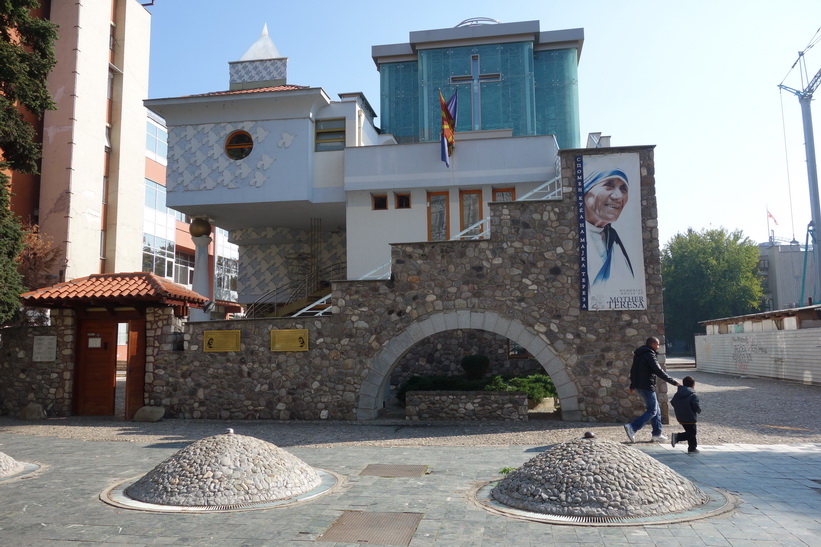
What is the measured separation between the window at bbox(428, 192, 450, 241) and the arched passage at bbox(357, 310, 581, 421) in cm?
424

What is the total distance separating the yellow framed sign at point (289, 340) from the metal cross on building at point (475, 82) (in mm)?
14533

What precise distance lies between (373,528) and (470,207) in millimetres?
12348

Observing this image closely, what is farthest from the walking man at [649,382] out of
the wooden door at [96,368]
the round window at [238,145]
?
the round window at [238,145]

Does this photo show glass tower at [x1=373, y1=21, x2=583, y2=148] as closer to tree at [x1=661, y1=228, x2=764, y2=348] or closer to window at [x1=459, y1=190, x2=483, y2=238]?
window at [x1=459, y1=190, x2=483, y2=238]

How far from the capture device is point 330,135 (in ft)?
60.0

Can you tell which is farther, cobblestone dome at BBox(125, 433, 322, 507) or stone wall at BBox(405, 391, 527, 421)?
stone wall at BBox(405, 391, 527, 421)

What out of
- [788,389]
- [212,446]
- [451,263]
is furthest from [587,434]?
[788,389]

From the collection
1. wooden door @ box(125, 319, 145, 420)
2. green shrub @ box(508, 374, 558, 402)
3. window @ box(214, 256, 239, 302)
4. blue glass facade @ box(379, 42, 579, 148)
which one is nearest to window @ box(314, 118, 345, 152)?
wooden door @ box(125, 319, 145, 420)

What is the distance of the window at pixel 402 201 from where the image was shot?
1733 cm

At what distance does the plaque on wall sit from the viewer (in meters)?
14.6

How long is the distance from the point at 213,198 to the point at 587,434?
14.3 metres

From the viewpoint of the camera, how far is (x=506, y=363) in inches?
688

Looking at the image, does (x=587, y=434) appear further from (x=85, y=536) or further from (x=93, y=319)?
(x=93, y=319)

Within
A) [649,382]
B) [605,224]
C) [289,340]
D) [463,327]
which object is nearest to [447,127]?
[605,224]
